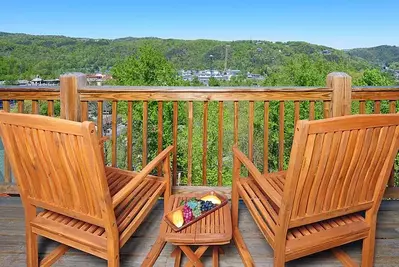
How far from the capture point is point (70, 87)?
3035 mm

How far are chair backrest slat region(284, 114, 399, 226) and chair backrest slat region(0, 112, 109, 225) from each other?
835mm

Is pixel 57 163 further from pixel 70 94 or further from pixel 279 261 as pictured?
pixel 70 94

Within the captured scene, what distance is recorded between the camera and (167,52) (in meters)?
28.8

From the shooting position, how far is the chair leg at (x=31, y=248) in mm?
2027

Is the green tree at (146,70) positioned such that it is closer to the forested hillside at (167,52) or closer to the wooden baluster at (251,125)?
the forested hillside at (167,52)

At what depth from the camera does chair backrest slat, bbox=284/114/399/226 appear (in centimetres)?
159

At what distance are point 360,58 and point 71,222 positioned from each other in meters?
31.9

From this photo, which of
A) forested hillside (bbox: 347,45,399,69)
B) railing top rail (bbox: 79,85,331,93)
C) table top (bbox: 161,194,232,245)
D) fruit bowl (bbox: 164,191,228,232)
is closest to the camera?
table top (bbox: 161,194,232,245)

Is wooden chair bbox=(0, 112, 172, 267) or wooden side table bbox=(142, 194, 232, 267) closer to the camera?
wooden chair bbox=(0, 112, 172, 267)

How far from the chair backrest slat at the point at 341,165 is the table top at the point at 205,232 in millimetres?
351

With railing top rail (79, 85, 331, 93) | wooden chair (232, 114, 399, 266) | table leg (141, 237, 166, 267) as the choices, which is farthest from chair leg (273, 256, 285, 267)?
railing top rail (79, 85, 331, 93)

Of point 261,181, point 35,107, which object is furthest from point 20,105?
point 261,181

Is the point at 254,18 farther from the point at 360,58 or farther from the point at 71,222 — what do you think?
the point at 71,222

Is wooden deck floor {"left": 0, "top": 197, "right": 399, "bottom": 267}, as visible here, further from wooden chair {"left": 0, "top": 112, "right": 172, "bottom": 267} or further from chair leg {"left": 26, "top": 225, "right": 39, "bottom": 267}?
wooden chair {"left": 0, "top": 112, "right": 172, "bottom": 267}
